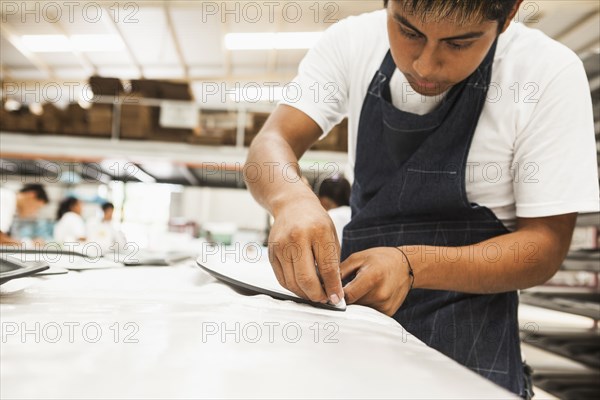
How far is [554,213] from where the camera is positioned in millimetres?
917

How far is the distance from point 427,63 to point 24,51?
31.6 ft

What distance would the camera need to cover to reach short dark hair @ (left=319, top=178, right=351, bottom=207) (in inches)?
114

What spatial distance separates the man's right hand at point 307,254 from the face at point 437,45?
35 cm

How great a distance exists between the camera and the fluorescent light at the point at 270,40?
25.1 ft

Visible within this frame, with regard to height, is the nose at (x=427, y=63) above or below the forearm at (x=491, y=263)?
above

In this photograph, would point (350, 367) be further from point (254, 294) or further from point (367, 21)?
point (367, 21)

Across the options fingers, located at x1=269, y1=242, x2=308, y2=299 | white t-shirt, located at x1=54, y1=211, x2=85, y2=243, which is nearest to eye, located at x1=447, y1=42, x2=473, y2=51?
fingers, located at x1=269, y1=242, x2=308, y2=299

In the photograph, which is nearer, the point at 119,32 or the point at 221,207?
the point at 119,32

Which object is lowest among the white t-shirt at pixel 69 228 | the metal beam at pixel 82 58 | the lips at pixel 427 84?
the white t-shirt at pixel 69 228

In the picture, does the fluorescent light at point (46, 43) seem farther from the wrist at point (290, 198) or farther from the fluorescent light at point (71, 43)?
the wrist at point (290, 198)

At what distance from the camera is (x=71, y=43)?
8234 millimetres

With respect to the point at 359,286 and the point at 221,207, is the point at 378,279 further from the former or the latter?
the point at 221,207

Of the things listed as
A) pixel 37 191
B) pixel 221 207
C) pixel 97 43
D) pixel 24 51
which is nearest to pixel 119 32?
pixel 97 43

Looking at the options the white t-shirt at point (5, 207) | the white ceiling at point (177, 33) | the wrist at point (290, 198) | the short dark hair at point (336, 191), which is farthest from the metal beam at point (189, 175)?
the wrist at point (290, 198)
